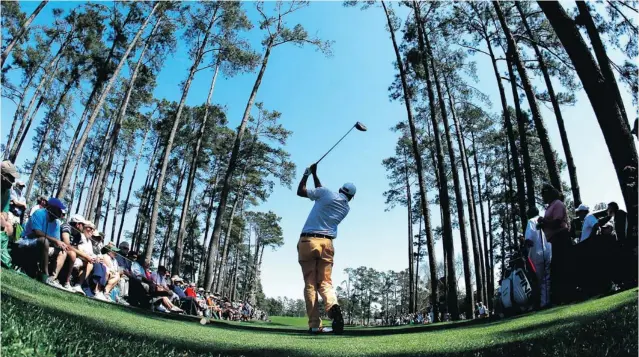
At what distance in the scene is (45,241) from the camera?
6328mm

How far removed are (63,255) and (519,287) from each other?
760 cm

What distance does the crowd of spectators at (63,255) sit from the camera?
20.9 feet

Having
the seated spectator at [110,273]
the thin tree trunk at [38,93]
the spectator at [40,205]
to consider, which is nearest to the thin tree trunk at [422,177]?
the seated spectator at [110,273]

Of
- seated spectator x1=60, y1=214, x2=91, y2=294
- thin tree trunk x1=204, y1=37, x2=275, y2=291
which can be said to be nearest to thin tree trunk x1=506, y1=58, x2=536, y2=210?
thin tree trunk x1=204, y1=37, x2=275, y2=291

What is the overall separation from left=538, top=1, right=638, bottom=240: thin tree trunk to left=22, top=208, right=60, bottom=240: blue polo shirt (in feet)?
25.3

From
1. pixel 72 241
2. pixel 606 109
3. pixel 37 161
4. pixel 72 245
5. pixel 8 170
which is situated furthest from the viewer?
pixel 37 161

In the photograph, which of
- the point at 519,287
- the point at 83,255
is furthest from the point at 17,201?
the point at 519,287

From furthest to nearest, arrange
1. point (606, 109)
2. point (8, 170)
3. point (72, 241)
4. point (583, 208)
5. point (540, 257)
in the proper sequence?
point (72, 241)
point (583, 208)
point (540, 257)
point (8, 170)
point (606, 109)

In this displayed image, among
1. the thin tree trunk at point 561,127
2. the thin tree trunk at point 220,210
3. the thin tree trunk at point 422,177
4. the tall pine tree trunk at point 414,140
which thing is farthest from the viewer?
the thin tree trunk at point 220,210

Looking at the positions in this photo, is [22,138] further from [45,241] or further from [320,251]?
[320,251]

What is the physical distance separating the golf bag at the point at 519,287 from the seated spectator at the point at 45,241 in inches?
293

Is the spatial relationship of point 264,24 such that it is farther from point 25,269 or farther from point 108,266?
point 25,269

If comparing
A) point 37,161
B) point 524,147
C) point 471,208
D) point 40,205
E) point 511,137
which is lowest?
point 40,205

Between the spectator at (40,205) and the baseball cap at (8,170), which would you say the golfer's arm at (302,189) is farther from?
the spectator at (40,205)
